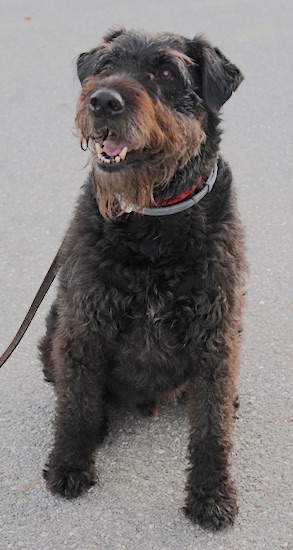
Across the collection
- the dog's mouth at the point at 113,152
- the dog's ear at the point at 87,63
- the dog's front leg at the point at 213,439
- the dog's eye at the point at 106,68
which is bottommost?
the dog's front leg at the point at 213,439

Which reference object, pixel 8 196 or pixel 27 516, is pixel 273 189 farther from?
pixel 27 516

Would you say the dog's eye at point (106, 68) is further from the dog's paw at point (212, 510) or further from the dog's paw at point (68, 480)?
the dog's paw at point (212, 510)

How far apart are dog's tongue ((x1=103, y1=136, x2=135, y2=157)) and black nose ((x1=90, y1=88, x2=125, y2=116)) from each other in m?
0.13

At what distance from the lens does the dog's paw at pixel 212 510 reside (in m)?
3.42

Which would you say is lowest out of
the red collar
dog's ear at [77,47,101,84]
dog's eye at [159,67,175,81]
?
the red collar

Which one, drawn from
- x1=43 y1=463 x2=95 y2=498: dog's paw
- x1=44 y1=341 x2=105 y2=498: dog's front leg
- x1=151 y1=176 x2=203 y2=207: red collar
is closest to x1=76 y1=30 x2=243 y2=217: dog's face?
x1=151 y1=176 x2=203 y2=207: red collar

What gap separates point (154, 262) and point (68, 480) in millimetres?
1098

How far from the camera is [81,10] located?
945 cm

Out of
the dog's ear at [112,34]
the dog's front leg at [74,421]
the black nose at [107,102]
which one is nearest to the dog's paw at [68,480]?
the dog's front leg at [74,421]

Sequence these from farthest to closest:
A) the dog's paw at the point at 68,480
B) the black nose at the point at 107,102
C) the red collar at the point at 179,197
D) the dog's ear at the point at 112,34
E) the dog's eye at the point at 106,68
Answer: the dog's paw at the point at 68,480
the dog's ear at the point at 112,34
the red collar at the point at 179,197
the dog's eye at the point at 106,68
the black nose at the point at 107,102

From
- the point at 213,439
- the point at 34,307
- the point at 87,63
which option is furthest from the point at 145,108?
the point at 213,439

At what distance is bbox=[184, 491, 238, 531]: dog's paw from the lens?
342cm

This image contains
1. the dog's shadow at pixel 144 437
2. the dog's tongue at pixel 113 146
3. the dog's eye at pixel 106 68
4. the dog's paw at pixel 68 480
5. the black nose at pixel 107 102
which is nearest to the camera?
the black nose at pixel 107 102

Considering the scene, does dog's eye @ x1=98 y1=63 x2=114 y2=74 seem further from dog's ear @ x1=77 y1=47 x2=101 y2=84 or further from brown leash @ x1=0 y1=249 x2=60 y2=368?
brown leash @ x1=0 y1=249 x2=60 y2=368
